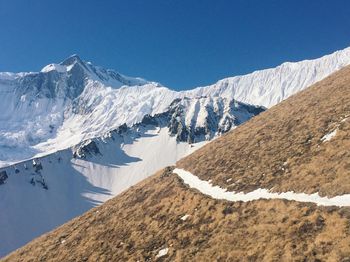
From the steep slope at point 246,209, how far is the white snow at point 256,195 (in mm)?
292

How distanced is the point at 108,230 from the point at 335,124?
707 inches

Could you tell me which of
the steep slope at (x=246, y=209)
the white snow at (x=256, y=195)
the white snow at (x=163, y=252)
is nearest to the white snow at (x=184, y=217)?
the steep slope at (x=246, y=209)

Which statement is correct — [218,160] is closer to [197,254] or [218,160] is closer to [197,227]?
[197,227]

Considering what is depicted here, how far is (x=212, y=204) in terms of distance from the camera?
30.2m

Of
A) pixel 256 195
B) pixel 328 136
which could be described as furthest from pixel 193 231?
pixel 328 136

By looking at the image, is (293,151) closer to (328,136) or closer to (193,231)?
(328,136)

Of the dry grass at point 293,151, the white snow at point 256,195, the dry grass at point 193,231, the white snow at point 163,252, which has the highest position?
the dry grass at point 293,151

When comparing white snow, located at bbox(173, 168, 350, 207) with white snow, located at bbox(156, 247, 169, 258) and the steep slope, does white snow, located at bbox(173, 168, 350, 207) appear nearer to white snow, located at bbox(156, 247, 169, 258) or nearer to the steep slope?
the steep slope

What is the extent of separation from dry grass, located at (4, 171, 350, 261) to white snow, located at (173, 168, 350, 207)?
1.96ft

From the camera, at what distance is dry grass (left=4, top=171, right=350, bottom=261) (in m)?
21.6

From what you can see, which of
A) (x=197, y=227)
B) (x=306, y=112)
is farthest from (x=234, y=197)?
(x=306, y=112)

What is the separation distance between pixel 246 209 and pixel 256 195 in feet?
5.63

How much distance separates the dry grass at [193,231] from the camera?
21562 millimetres

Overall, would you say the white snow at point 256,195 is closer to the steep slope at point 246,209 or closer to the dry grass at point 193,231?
the steep slope at point 246,209
